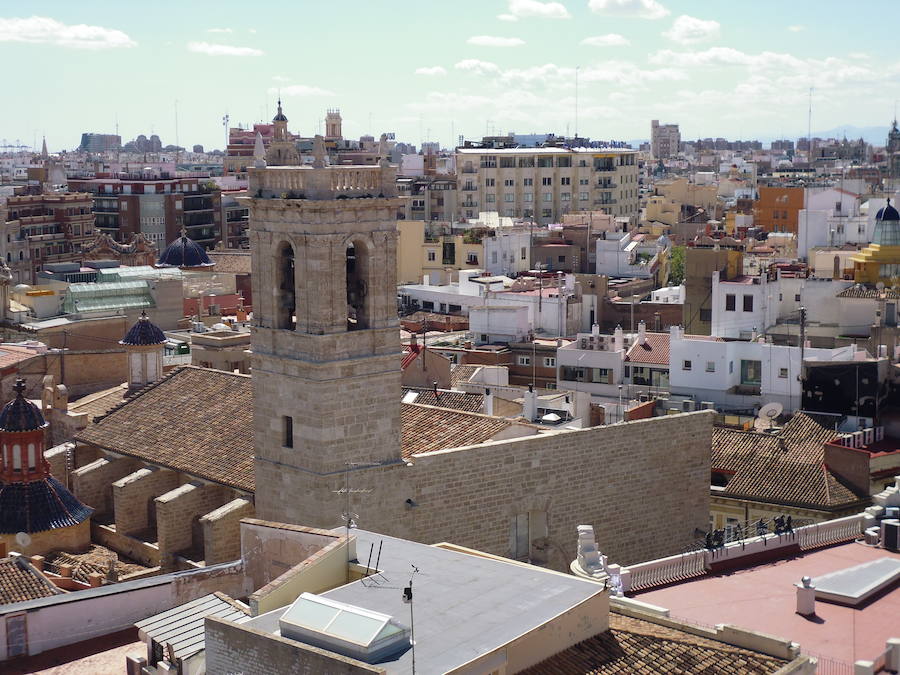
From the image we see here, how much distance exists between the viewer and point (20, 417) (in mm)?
28297

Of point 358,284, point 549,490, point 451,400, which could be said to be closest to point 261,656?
point 358,284

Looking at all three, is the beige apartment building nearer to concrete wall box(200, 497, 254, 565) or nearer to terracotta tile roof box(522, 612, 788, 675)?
concrete wall box(200, 497, 254, 565)

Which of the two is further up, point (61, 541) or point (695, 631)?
point (695, 631)

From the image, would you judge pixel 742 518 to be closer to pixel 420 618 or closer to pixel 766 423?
pixel 766 423

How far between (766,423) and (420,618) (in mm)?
22438

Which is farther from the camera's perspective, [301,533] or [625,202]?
[625,202]

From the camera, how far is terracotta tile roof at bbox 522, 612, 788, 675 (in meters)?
15.6

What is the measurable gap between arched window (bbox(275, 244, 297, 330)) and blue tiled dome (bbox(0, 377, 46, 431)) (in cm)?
793

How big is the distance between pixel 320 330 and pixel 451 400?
12172 millimetres

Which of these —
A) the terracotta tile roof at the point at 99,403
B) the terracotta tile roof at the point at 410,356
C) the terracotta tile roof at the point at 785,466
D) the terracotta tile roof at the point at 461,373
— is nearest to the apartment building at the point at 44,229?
the terracotta tile roof at the point at 461,373

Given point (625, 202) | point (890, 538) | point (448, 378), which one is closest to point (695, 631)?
point (890, 538)

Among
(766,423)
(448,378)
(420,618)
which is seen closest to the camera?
(420,618)

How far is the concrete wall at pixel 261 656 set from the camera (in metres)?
13.9

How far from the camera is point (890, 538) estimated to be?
22.0m
